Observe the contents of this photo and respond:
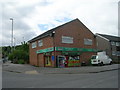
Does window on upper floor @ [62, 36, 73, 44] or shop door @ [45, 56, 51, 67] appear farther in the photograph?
window on upper floor @ [62, 36, 73, 44]

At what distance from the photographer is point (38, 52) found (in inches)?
1228

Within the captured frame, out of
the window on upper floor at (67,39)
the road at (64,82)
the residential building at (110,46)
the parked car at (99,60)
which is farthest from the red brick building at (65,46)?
the road at (64,82)

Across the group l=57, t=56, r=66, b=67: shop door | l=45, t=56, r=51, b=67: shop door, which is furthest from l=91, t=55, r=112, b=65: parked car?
l=45, t=56, r=51, b=67: shop door

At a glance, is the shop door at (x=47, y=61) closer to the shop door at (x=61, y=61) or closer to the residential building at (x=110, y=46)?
the shop door at (x=61, y=61)

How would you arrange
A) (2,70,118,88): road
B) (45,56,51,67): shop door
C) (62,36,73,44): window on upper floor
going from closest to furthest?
1. (2,70,118,88): road
2. (45,56,51,67): shop door
3. (62,36,73,44): window on upper floor

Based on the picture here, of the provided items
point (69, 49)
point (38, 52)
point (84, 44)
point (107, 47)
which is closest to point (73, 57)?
point (69, 49)

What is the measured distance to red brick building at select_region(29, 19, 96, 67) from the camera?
27.0 m

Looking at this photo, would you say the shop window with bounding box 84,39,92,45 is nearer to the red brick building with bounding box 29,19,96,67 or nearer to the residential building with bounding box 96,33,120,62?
the red brick building with bounding box 29,19,96,67

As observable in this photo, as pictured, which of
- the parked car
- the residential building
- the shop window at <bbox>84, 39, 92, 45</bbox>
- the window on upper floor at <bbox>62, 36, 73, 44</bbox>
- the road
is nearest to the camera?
the road

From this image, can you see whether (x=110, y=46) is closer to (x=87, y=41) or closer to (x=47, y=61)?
(x=87, y=41)

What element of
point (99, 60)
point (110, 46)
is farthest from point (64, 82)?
point (110, 46)

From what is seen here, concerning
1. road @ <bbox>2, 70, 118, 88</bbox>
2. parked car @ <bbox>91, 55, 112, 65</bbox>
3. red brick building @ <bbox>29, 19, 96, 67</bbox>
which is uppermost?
red brick building @ <bbox>29, 19, 96, 67</bbox>

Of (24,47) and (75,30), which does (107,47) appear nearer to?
(75,30)

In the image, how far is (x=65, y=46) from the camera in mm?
28031
